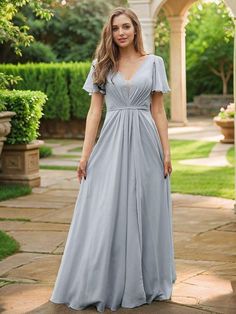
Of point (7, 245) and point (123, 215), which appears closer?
point (123, 215)

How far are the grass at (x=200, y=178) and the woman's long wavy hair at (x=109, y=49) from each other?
516 cm

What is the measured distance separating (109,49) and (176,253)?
7.51 feet

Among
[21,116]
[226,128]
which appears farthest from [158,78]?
[226,128]

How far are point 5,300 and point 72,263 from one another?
22.3 inches

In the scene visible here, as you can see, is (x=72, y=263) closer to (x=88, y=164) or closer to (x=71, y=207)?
(x=88, y=164)

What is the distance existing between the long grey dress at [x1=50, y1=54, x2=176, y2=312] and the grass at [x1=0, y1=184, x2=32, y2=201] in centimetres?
494

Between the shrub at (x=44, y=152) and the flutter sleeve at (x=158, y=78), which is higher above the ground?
the flutter sleeve at (x=158, y=78)

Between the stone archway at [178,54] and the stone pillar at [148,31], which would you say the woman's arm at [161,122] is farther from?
the stone archway at [178,54]

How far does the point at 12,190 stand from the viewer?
1030cm

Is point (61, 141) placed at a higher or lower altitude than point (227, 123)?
lower

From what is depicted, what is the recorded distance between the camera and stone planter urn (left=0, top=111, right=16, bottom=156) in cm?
941

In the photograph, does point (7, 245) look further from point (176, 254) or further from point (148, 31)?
point (148, 31)

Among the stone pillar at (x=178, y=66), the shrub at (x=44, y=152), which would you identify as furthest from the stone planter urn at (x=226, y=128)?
the stone pillar at (x=178, y=66)

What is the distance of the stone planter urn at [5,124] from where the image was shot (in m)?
9.41
